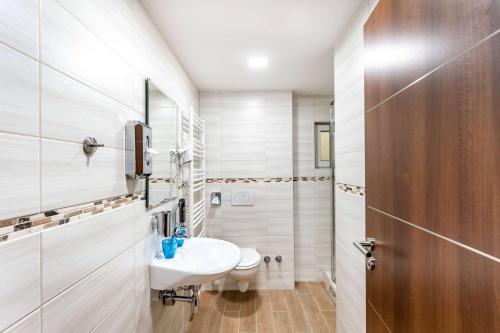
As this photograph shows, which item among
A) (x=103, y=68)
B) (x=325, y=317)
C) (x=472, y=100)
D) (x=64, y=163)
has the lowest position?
(x=325, y=317)

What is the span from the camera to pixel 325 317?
235 cm

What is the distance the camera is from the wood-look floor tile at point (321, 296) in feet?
8.23

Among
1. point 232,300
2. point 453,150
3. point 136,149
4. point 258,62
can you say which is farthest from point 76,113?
point 232,300

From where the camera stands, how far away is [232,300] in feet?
8.70

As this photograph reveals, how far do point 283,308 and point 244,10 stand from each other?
2633 millimetres

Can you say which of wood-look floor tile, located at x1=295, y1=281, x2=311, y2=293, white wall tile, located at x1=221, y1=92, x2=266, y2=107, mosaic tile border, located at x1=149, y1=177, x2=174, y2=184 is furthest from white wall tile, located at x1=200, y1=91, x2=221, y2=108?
wood-look floor tile, located at x1=295, y1=281, x2=311, y2=293

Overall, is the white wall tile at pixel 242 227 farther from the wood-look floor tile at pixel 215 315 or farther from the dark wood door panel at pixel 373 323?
the dark wood door panel at pixel 373 323

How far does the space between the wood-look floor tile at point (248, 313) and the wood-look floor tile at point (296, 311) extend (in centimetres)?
36

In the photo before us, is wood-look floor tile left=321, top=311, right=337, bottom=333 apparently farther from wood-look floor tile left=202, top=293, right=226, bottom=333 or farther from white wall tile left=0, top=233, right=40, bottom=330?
white wall tile left=0, top=233, right=40, bottom=330

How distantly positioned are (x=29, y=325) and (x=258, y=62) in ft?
6.90

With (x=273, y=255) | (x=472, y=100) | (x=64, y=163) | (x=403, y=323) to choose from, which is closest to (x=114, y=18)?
(x=64, y=163)

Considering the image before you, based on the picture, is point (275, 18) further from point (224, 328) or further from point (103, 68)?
point (224, 328)

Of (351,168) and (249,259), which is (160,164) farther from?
(249,259)

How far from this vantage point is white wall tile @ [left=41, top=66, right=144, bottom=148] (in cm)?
72
